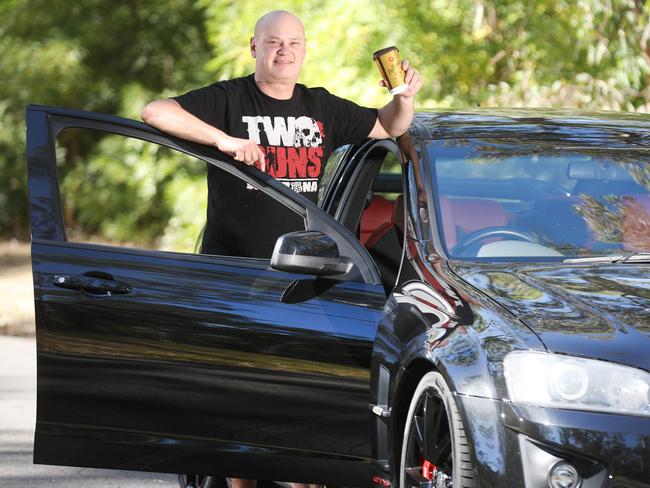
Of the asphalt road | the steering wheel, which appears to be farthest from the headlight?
the asphalt road

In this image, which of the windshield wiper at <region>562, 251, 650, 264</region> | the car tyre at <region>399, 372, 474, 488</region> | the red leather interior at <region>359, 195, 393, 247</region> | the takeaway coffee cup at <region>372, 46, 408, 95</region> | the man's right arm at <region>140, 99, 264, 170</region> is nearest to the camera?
the car tyre at <region>399, 372, 474, 488</region>

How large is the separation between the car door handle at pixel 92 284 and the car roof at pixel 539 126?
1.24 m

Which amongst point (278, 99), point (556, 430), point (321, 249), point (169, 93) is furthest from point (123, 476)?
point (169, 93)

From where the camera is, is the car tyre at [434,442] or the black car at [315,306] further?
the black car at [315,306]

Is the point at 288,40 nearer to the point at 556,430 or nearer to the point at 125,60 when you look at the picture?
the point at 556,430

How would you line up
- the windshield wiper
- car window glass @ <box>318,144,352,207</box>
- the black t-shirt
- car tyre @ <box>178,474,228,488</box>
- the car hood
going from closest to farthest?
1. the car hood
2. the windshield wiper
3. the black t-shirt
4. car tyre @ <box>178,474,228,488</box>
5. car window glass @ <box>318,144,352,207</box>

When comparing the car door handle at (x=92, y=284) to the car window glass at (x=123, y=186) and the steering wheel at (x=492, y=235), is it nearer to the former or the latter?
the steering wheel at (x=492, y=235)

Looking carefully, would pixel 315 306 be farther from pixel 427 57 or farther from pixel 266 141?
pixel 427 57

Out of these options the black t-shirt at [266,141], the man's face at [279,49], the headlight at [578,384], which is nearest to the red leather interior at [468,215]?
the black t-shirt at [266,141]

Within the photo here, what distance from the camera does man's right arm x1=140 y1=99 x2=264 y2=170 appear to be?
5.13 m

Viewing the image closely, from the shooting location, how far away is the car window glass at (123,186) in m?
18.6

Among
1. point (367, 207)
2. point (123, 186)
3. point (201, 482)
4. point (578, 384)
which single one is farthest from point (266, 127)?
point (123, 186)

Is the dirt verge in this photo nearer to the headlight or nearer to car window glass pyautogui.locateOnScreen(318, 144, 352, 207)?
car window glass pyautogui.locateOnScreen(318, 144, 352, 207)

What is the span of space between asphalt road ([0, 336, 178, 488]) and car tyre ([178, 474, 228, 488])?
2.24 feet
